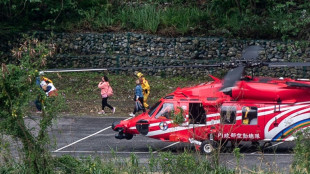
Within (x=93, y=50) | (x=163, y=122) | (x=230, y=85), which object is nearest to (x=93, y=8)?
(x=93, y=50)

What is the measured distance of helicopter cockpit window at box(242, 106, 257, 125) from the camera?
16.7m

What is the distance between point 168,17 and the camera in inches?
1136

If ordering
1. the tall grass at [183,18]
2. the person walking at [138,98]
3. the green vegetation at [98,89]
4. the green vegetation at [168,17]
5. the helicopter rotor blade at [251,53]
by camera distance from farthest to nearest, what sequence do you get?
the tall grass at [183,18], the green vegetation at [168,17], the green vegetation at [98,89], the person walking at [138,98], the helicopter rotor blade at [251,53]

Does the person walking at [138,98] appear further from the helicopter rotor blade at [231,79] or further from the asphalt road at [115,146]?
the helicopter rotor blade at [231,79]

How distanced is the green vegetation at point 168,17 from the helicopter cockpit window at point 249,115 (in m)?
10.4

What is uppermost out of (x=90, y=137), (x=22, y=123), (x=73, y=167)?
(x=22, y=123)

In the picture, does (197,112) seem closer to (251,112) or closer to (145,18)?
(251,112)

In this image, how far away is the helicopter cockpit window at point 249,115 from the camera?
16.7 metres

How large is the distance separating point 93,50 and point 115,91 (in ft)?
12.1

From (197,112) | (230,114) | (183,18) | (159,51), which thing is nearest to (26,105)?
(197,112)

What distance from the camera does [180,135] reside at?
1677cm

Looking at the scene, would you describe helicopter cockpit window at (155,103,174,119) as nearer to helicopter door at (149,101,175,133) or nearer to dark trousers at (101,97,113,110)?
helicopter door at (149,101,175,133)

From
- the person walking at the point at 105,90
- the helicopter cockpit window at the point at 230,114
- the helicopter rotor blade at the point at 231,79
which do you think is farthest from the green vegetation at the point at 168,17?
the helicopter rotor blade at the point at 231,79

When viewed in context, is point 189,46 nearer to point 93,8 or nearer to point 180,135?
point 93,8
